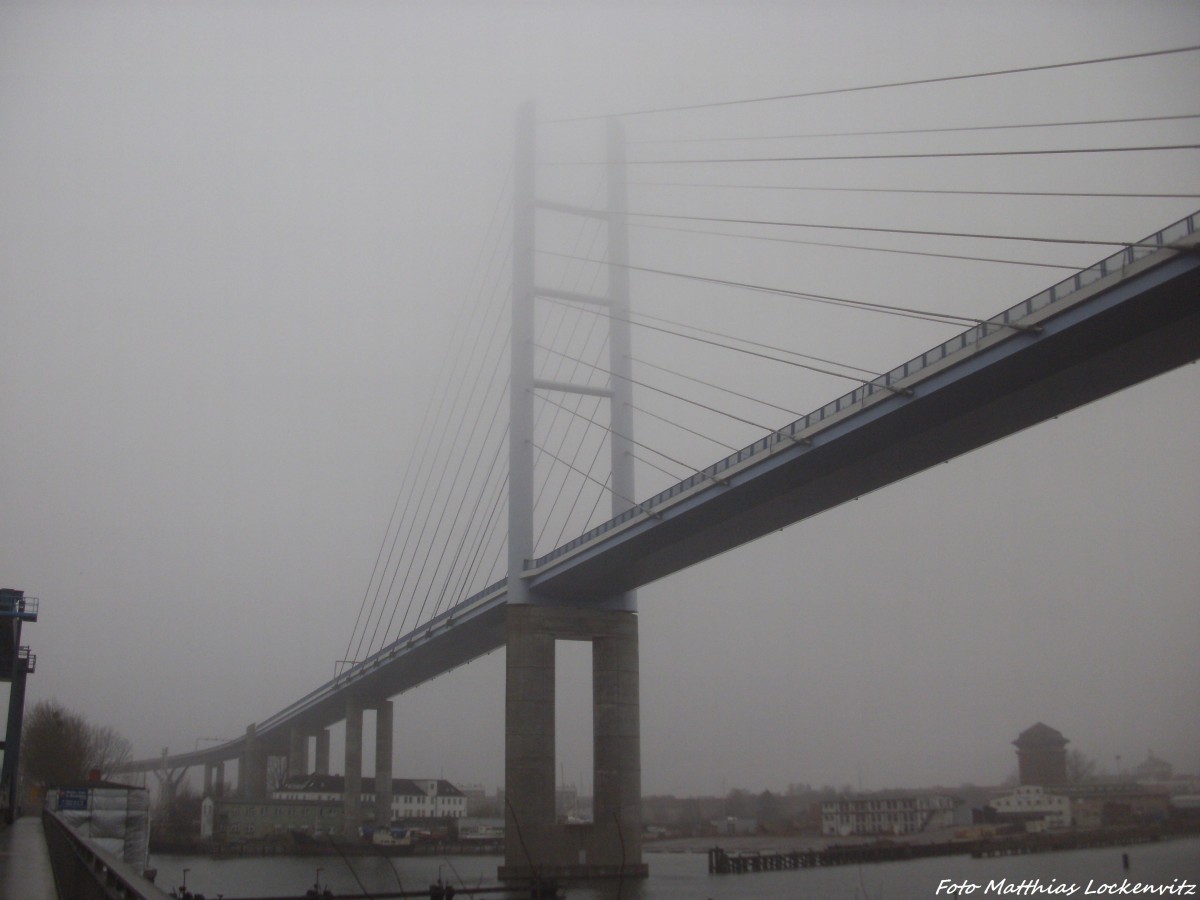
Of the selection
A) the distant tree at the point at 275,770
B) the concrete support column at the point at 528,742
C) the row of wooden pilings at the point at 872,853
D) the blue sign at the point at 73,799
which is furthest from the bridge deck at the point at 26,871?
the distant tree at the point at 275,770

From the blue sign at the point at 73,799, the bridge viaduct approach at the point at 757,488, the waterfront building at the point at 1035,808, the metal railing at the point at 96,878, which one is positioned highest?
the bridge viaduct approach at the point at 757,488

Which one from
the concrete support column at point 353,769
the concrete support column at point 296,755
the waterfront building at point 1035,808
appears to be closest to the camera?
the waterfront building at point 1035,808

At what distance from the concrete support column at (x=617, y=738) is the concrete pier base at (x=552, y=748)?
1.4 inches

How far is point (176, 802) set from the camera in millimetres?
110375

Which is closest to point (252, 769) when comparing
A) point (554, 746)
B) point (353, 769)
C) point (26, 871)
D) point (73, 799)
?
point (353, 769)

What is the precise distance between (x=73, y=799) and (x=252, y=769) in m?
71.7

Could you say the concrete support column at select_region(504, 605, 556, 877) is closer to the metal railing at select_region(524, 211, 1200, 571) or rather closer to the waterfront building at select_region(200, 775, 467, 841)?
the metal railing at select_region(524, 211, 1200, 571)

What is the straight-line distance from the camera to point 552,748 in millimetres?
39969

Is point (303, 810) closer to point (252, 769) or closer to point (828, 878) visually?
point (252, 769)

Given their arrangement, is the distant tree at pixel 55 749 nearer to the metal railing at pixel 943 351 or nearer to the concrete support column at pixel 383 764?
the concrete support column at pixel 383 764

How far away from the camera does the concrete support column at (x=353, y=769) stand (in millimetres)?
69812

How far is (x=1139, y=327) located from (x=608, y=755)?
25.0 metres

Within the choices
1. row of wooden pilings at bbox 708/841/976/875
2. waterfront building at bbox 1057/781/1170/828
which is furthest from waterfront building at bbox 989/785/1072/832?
row of wooden pilings at bbox 708/841/976/875

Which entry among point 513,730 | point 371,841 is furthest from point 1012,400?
point 371,841
